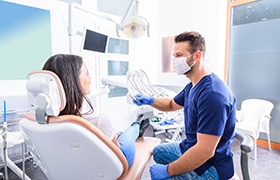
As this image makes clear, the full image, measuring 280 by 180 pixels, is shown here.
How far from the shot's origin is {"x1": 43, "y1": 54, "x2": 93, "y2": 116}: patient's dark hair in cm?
90

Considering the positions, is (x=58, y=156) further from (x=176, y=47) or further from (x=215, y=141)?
(x=176, y=47)

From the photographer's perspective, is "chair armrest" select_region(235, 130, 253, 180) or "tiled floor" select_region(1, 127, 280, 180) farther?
"tiled floor" select_region(1, 127, 280, 180)

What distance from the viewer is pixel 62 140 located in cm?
75

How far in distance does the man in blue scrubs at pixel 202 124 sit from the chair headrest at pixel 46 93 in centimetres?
64

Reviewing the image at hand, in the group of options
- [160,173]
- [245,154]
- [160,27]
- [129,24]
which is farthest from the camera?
[160,27]

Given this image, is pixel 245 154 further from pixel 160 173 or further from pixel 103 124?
pixel 103 124

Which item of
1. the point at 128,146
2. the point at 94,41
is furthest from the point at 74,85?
the point at 94,41

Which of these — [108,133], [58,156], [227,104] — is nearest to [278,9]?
[227,104]

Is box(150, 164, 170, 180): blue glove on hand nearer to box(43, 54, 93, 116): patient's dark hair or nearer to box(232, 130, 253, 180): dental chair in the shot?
box(232, 130, 253, 180): dental chair

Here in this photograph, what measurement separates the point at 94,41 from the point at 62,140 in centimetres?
138

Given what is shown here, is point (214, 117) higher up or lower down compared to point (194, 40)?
lower down

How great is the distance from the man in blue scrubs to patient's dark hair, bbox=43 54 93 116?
55 centimetres

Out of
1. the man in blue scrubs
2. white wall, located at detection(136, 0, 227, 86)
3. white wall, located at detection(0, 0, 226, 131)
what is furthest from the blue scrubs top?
white wall, located at detection(136, 0, 227, 86)

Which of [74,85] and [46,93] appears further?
[74,85]
